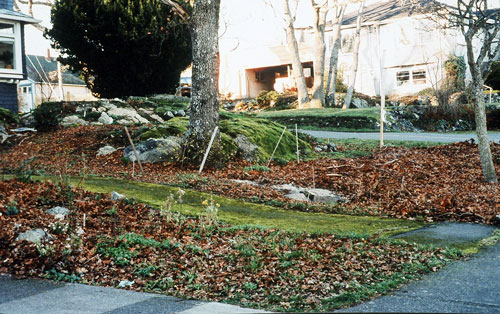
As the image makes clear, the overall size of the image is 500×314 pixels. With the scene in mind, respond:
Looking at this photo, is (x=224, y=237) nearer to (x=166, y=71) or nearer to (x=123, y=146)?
(x=123, y=146)

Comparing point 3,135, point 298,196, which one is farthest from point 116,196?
point 3,135

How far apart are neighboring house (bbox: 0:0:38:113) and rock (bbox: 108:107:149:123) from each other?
872cm

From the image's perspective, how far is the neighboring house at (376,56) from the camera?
38.1m

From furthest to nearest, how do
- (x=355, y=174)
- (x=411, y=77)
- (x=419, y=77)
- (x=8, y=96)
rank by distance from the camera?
(x=411, y=77) < (x=419, y=77) < (x=8, y=96) < (x=355, y=174)

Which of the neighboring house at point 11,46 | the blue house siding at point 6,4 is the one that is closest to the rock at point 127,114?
the neighboring house at point 11,46

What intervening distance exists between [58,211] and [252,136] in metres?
8.36

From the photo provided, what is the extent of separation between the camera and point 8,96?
24625 mm

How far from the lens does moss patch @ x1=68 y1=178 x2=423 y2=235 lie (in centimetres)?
739

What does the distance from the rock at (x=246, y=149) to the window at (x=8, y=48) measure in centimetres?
1688

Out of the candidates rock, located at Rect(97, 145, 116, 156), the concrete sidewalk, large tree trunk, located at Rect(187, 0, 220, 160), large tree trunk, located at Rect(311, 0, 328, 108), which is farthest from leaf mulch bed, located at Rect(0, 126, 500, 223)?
large tree trunk, located at Rect(311, 0, 328, 108)

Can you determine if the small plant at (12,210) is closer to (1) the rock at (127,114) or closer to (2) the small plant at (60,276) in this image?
(2) the small plant at (60,276)

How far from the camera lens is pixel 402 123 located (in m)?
25.5

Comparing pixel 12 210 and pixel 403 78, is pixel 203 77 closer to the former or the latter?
pixel 12 210

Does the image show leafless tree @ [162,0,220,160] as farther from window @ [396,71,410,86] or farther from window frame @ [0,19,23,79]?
window @ [396,71,410,86]
